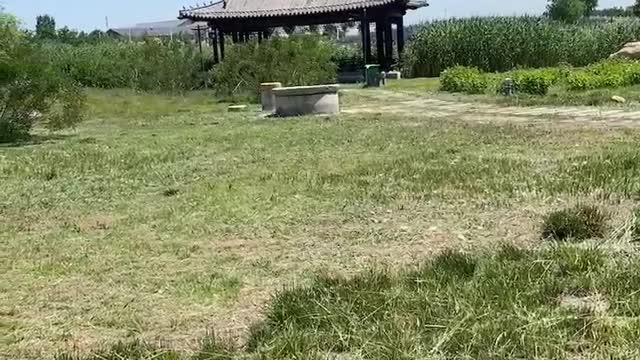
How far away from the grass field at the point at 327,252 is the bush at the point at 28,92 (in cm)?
359

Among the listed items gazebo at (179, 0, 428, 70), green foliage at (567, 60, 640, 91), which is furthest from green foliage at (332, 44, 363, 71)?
green foliage at (567, 60, 640, 91)

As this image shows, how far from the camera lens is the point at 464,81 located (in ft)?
61.2

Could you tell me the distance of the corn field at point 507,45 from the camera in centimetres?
2723

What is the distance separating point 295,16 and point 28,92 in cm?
1594

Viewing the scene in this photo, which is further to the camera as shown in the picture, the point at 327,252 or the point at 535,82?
the point at 535,82

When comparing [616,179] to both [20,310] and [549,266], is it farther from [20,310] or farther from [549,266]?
[20,310]

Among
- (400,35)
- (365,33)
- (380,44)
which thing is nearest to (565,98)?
(365,33)

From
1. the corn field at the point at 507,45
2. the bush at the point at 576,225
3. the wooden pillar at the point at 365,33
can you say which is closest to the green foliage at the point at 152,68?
the wooden pillar at the point at 365,33

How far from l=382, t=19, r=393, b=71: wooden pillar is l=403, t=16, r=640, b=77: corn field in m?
0.56

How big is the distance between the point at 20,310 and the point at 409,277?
181 cm

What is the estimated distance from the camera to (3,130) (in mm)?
12992

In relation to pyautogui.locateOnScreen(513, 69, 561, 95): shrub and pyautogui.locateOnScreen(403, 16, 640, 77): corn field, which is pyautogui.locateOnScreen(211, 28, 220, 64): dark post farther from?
pyautogui.locateOnScreen(513, 69, 561, 95): shrub

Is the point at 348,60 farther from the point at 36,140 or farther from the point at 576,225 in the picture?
the point at 576,225

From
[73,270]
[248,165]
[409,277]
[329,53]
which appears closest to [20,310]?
[73,270]
